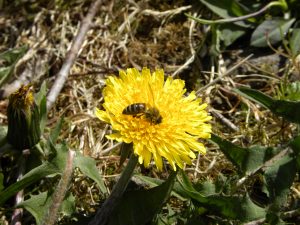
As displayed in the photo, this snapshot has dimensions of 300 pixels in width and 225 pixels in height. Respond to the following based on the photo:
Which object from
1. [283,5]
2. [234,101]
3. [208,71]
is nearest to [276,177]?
Answer: [234,101]

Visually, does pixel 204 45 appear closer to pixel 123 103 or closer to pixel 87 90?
pixel 87 90

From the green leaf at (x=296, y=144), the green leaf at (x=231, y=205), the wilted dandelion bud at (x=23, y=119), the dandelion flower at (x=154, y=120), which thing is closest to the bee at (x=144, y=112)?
the dandelion flower at (x=154, y=120)

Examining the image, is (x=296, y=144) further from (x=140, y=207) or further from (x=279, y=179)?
(x=140, y=207)

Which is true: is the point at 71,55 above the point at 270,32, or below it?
below

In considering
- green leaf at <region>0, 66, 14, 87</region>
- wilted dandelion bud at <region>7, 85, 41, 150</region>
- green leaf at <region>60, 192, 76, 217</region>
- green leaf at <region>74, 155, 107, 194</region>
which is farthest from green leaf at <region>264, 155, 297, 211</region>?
green leaf at <region>0, 66, 14, 87</region>

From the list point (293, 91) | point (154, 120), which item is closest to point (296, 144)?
point (293, 91)

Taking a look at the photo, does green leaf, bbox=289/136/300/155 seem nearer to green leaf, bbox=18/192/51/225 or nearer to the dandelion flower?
the dandelion flower
